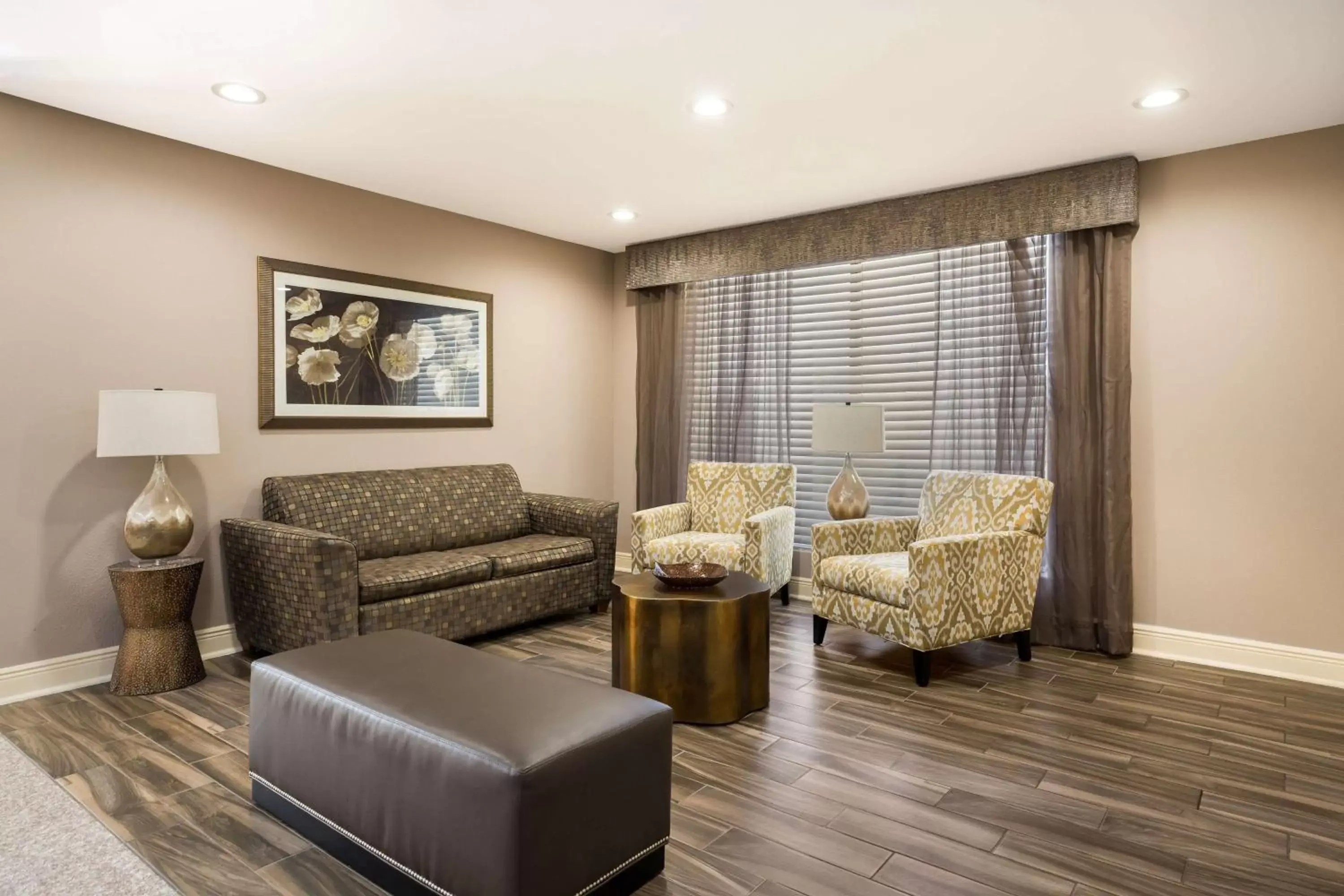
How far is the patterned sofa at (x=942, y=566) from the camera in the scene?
3385mm

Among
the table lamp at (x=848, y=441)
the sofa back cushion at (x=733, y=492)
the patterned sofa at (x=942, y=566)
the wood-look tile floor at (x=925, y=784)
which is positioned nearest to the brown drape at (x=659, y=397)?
the sofa back cushion at (x=733, y=492)

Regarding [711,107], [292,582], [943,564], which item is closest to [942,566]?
[943,564]

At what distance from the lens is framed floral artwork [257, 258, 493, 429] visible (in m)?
4.03

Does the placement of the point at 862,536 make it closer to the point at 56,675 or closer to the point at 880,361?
the point at 880,361

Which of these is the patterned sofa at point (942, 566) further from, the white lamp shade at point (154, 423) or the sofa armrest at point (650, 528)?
the white lamp shade at point (154, 423)

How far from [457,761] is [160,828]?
1.11 meters

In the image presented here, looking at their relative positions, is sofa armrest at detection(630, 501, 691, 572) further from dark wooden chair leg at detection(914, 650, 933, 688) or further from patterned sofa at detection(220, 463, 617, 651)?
dark wooden chair leg at detection(914, 650, 933, 688)

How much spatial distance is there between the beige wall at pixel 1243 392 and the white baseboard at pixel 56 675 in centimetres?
469

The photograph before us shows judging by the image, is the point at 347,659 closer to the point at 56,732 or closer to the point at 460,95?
the point at 56,732

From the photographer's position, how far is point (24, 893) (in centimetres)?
188

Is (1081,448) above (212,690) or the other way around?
above

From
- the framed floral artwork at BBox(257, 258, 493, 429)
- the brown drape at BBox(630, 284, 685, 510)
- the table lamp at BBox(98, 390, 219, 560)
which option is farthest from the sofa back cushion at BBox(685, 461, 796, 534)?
the table lamp at BBox(98, 390, 219, 560)

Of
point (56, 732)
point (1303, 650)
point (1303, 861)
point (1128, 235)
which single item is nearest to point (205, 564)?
point (56, 732)

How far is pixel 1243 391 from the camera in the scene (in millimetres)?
3600
